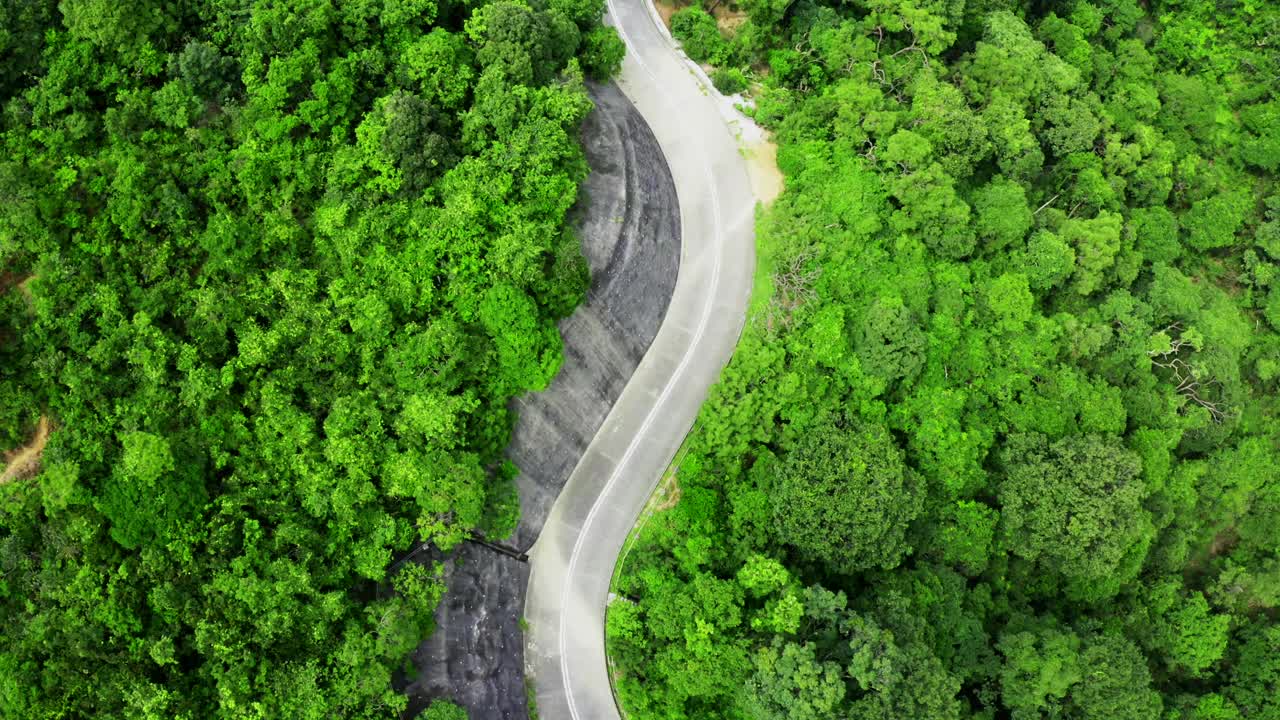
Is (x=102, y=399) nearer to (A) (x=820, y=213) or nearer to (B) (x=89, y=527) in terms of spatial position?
(B) (x=89, y=527)

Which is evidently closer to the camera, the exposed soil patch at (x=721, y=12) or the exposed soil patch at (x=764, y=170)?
the exposed soil patch at (x=764, y=170)

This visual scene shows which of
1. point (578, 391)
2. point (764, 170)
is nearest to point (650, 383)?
point (578, 391)

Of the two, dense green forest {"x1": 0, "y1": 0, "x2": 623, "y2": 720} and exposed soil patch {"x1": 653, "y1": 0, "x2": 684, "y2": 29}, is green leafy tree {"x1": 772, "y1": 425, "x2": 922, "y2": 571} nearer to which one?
dense green forest {"x1": 0, "y1": 0, "x2": 623, "y2": 720}

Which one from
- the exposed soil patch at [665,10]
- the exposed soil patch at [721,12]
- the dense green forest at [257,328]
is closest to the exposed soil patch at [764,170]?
the exposed soil patch at [721,12]

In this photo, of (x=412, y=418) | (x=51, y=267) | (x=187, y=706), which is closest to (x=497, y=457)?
(x=412, y=418)

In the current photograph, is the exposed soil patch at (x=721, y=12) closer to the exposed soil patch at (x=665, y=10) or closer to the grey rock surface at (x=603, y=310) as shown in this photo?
the exposed soil patch at (x=665, y=10)

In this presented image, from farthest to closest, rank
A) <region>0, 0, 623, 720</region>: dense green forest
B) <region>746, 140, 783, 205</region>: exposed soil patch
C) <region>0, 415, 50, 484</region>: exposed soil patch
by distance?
<region>746, 140, 783, 205</region>: exposed soil patch < <region>0, 415, 50, 484</region>: exposed soil patch < <region>0, 0, 623, 720</region>: dense green forest

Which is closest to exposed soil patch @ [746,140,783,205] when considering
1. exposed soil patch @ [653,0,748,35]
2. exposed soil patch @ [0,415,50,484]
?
exposed soil patch @ [653,0,748,35]
